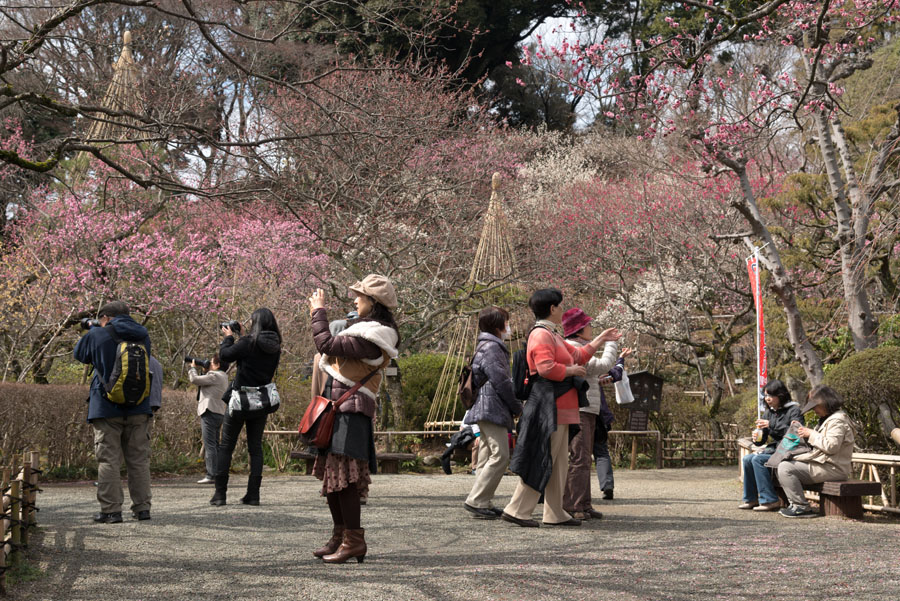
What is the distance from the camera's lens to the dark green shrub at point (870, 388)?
7.83 m

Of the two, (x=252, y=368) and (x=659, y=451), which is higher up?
(x=252, y=368)

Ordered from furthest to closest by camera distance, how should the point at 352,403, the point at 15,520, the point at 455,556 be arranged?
1. the point at 455,556
2. the point at 352,403
3. the point at 15,520

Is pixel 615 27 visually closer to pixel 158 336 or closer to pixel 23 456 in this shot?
pixel 158 336

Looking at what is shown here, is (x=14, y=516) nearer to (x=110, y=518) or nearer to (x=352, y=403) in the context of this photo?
(x=110, y=518)

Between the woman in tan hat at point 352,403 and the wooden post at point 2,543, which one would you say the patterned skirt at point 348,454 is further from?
the wooden post at point 2,543

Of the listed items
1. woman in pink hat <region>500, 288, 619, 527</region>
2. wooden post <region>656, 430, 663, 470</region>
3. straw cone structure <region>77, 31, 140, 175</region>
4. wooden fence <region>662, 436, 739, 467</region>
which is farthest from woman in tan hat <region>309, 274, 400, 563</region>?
wooden fence <region>662, 436, 739, 467</region>

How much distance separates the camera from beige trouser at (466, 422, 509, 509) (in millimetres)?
6484

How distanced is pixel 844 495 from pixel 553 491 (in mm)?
2533

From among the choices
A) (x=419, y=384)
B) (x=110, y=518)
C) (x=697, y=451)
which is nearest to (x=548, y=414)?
(x=110, y=518)

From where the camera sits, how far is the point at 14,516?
4.63 meters

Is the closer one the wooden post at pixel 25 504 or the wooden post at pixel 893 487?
the wooden post at pixel 25 504

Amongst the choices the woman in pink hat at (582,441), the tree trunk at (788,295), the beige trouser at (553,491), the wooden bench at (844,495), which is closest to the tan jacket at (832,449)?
the wooden bench at (844,495)

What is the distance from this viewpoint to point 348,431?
4.58m

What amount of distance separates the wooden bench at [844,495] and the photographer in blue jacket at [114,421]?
5.38 metres
